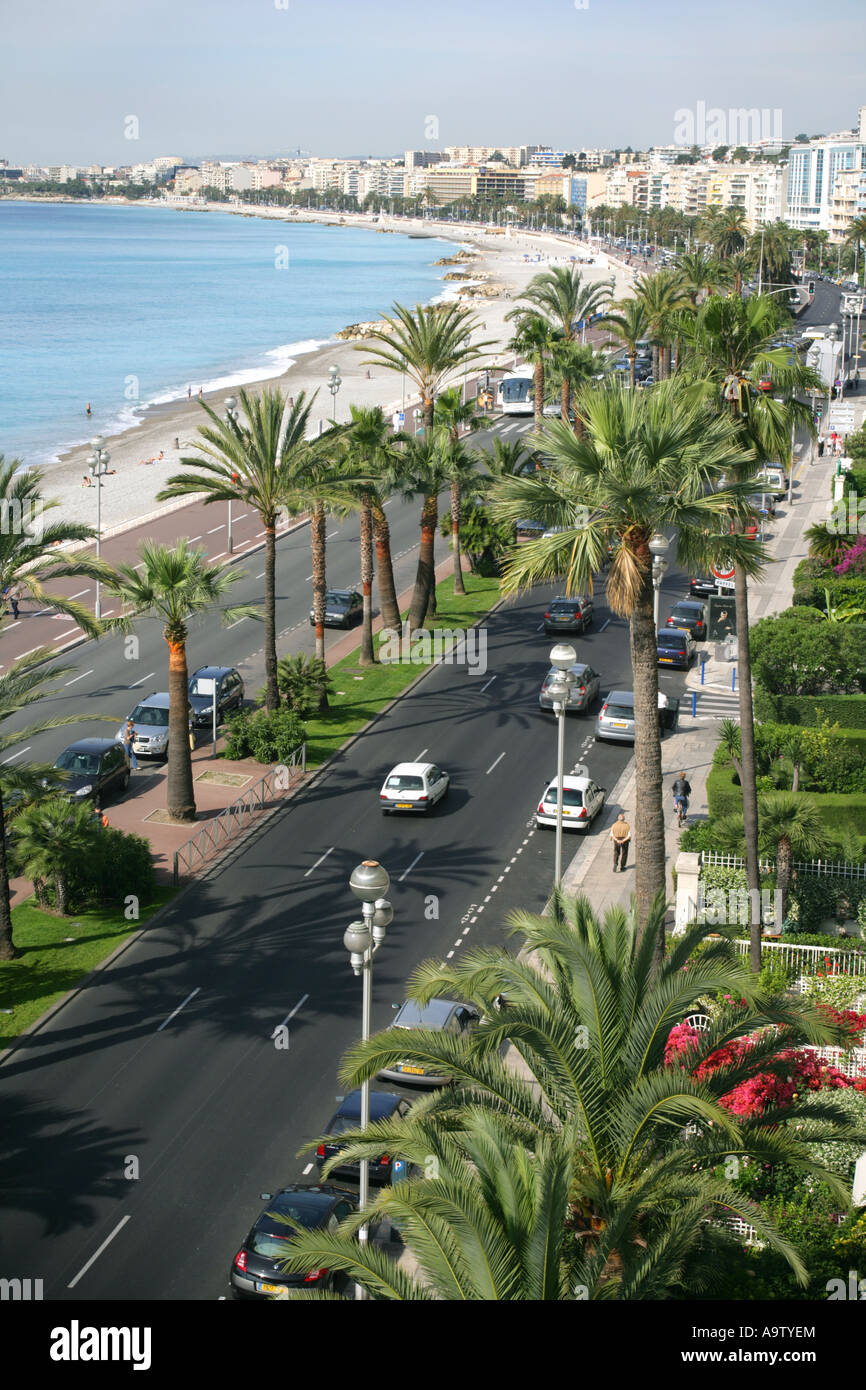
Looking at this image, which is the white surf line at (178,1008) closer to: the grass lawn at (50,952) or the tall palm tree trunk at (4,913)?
the grass lawn at (50,952)

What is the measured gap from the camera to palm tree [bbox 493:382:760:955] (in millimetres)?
20969

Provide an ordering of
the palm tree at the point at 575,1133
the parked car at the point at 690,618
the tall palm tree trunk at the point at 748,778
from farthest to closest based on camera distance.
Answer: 1. the parked car at the point at 690,618
2. the tall palm tree trunk at the point at 748,778
3. the palm tree at the point at 575,1133

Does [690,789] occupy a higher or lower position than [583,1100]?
lower

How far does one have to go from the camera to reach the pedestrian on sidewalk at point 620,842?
1230 inches

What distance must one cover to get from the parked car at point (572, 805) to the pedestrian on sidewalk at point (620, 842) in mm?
1708

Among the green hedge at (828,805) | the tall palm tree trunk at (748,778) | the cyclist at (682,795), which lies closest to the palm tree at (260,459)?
the cyclist at (682,795)

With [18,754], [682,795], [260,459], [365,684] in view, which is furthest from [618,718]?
[18,754]

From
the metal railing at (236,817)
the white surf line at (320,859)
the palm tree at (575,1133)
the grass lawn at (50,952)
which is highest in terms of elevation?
the palm tree at (575,1133)

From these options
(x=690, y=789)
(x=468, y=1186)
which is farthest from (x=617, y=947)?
(x=690, y=789)

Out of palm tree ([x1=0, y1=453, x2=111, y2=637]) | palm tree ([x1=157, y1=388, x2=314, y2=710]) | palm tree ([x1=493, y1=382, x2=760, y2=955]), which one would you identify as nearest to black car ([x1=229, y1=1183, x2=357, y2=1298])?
palm tree ([x1=493, y1=382, x2=760, y2=955])
